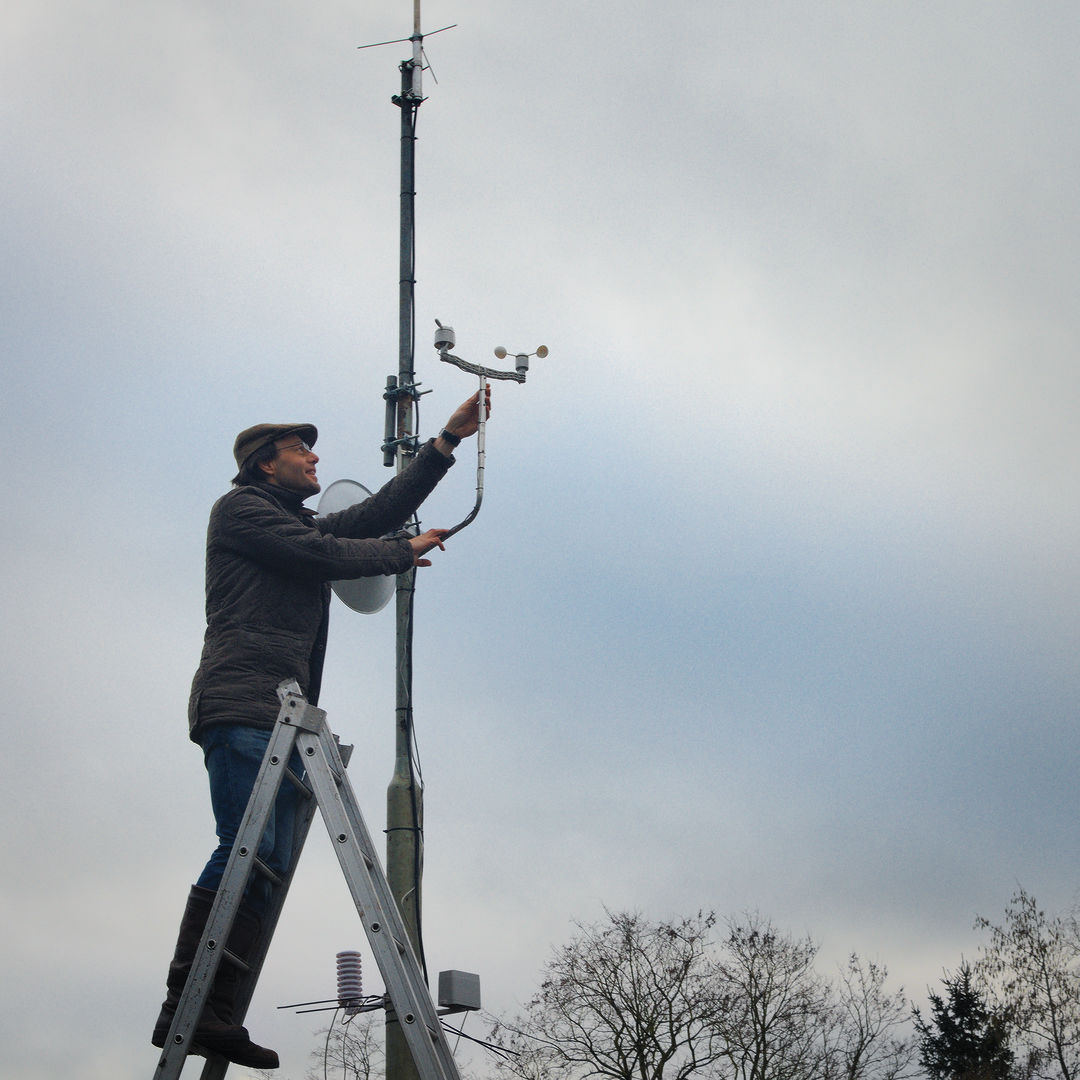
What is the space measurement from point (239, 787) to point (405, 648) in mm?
3157

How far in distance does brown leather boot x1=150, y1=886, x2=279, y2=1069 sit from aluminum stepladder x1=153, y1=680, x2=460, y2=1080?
0.05 meters

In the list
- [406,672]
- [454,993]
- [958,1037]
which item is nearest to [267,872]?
[454,993]

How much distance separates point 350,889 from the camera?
14.1ft

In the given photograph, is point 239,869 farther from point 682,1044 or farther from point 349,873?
point 682,1044

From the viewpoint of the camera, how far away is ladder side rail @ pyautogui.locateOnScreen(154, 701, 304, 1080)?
4.30 metres

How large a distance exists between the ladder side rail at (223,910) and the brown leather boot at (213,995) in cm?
6

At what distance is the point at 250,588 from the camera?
497 cm

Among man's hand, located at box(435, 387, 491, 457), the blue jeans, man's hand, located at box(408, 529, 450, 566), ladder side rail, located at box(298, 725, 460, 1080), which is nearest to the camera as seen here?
ladder side rail, located at box(298, 725, 460, 1080)

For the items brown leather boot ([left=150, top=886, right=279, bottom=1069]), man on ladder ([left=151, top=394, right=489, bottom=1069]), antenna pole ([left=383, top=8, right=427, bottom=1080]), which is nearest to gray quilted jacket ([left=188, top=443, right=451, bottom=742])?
man on ladder ([left=151, top=394, right=489, bottom=1069])

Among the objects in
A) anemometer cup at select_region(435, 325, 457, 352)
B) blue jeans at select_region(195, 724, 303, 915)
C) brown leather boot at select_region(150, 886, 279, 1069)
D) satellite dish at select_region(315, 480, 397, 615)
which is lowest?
brown leather boot at select_region(150, 886, 279, 1069)

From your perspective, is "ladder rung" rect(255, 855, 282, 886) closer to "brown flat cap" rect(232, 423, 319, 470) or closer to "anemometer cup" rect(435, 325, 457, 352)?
"brown flat cap" rect(232, 423, 319, 470)

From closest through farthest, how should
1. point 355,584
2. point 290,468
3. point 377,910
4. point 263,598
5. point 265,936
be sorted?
1. point 377,910
2. point 265,936
3. point 263,598
4. point 290,468
5. point 355,584

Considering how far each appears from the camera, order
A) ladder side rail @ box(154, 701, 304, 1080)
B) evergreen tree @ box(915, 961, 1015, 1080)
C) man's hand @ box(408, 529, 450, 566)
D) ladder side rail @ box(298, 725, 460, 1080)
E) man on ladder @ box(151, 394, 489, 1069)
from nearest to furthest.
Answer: ladder side rail @ box(298, 725, 460, 1080) < ladder side rail @ box(154, 701, 304, 1080) < man on ladder @ box(151, 394, 489, 1069) < man's hand @ box(408, 529, 450, 566) < evergreen tree @ box(915, 961, 1015, 1080)

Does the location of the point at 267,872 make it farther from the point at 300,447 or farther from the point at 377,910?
the point at 300,447
